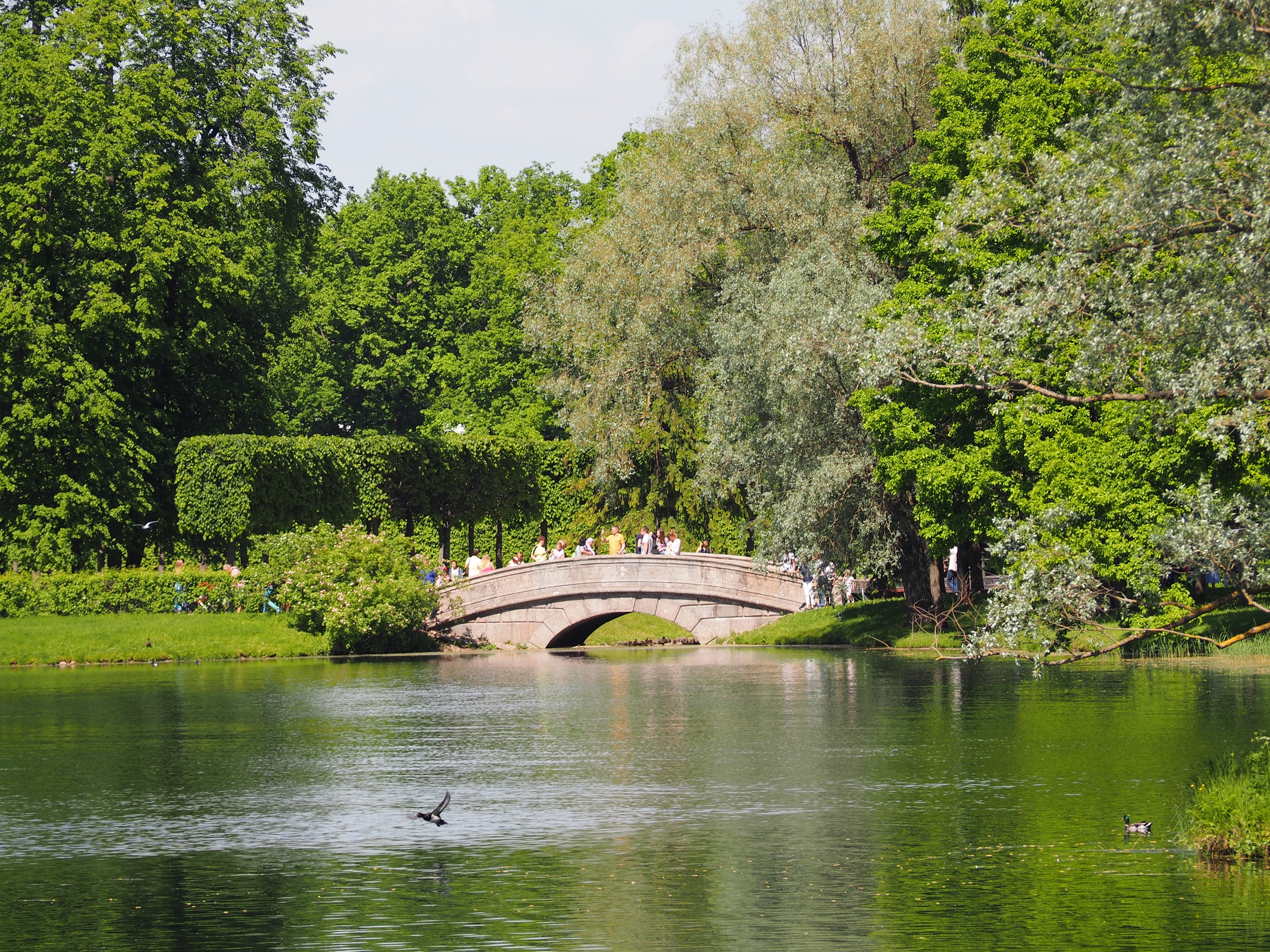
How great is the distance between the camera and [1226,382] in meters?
12.5

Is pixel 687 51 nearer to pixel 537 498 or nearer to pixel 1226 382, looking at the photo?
pixel 537 498

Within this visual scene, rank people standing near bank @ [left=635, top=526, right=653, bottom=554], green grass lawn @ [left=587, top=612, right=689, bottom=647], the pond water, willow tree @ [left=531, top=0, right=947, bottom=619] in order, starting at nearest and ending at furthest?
the pond water < willow tree @ [left=531, top=0, right=947, bottom=619] < people standing near bank @ [left=635, top=526, right=653, bottom=554] < green grass lawn @ [left=587, top=612, right=689, bottom=647]

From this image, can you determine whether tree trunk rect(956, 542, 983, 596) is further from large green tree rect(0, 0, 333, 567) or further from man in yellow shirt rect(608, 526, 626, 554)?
large green tree rect(0, 0, 333, 567)

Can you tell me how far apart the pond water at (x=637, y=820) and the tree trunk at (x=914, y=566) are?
9.07 metres

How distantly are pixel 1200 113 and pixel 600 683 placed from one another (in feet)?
68.4

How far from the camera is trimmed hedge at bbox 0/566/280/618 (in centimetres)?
4269

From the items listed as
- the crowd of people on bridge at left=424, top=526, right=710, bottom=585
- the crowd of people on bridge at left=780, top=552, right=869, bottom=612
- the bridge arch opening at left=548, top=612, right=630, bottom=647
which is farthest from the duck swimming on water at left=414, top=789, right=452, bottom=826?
the crowd of people on bridge at left=424, top=526, right=710, bottom=585

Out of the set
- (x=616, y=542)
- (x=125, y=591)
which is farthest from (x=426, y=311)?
(x=125, y=591)

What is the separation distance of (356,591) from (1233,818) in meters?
30.8

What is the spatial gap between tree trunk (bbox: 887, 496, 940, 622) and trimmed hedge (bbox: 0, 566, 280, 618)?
58.0ft

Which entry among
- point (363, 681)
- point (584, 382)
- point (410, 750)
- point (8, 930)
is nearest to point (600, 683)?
point (363, 681)

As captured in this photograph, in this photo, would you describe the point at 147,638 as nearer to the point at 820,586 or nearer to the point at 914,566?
the point at 820,586

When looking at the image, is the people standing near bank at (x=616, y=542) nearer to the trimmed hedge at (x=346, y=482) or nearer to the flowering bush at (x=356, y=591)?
the flowering bush at (x=356, y=591)

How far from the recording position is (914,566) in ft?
124
